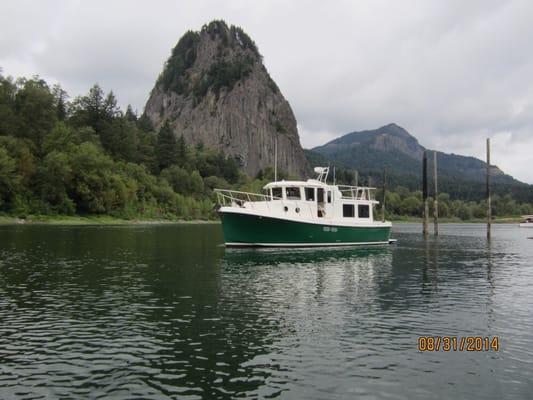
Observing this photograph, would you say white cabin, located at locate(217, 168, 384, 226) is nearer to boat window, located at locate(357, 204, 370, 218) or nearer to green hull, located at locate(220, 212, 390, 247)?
boat window, located at locate(357, 204, 370, 218)

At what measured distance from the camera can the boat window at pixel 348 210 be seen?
4872 cm

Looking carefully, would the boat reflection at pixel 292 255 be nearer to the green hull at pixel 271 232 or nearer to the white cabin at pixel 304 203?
→ the green hull at pixel 271 232

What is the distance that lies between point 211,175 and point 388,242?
135 meters

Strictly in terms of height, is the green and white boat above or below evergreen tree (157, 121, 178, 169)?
below

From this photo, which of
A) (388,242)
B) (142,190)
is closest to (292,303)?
(388,242)

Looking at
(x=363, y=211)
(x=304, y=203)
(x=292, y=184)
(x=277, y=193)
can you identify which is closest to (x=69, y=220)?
(x=277, y=193)

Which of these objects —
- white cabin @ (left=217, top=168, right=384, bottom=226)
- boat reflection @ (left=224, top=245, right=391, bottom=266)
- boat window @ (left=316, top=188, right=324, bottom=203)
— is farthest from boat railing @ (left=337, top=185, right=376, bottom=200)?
boat reflection @ (left=224, top=245, right=391, bottom=266)

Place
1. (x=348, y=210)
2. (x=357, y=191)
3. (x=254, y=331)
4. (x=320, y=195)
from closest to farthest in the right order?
1. (x=254, y=331)
2. (x=320, y=195)
3. (x=348, y=210)
4. (x=357, y=191)

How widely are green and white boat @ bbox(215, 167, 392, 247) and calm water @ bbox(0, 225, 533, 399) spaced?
11584 millimetres

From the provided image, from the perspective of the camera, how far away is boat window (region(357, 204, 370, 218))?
5051cm
